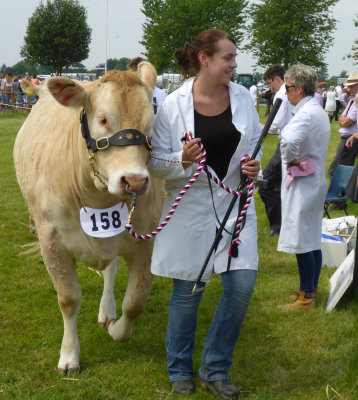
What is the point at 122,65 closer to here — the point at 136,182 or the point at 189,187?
the point at 189,187

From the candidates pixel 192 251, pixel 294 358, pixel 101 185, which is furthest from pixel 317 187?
pixel 101 185

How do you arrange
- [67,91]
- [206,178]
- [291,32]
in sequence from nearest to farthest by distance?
[67,91] < [206,178] < [291,32]

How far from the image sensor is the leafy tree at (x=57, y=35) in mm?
48031

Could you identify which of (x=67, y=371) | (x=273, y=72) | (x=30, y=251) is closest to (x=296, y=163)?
(x=67, y=371)

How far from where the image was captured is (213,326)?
11.5 feet

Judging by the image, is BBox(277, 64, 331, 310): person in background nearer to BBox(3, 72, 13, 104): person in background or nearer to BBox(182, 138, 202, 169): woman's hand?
BBox(182, 138, 202, 169): woman's hand

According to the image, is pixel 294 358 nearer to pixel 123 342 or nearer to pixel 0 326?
pixel 123 342

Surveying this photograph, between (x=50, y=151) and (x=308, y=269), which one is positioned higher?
(x=50, y=151)

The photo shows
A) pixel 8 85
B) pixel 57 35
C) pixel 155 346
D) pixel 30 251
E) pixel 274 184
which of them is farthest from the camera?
pixel 57 35

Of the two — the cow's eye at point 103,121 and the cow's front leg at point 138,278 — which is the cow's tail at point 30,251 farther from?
the cow's eye at point 103,121

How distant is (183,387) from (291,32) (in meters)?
37.5

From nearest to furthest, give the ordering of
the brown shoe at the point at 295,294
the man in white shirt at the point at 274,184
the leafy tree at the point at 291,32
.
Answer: the brown shoe at the point at 295,294, the man in white shirt at the point at 274,184, the leafy tree at the point at 291,32

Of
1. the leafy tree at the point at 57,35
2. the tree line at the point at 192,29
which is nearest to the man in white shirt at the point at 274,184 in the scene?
the tree line at the point at 192,29

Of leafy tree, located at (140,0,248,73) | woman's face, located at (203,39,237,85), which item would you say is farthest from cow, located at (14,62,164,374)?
leafy tree, located at (140,0,248,73)
